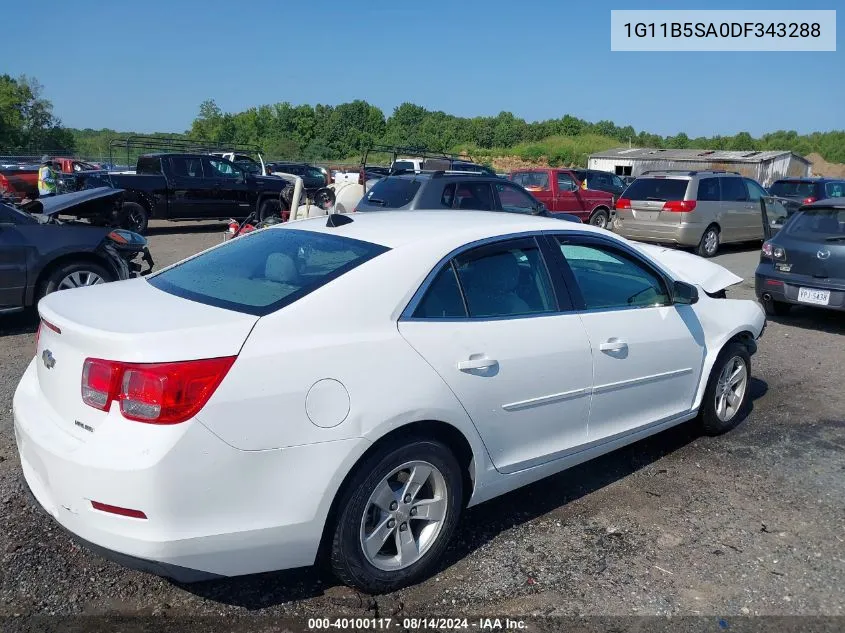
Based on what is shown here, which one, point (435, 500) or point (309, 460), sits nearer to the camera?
point (309, 460)

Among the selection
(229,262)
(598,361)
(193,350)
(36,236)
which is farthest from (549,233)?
(36,236)

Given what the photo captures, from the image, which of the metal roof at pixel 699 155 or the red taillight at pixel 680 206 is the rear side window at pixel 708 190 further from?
the metal roof at pixel 699 155

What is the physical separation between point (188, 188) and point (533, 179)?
8.28 meters

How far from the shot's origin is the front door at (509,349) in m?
3.15

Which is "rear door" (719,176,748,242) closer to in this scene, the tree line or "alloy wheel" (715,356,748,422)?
"alloy wheel" (715,356,748,422)

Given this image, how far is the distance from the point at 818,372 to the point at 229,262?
562cm

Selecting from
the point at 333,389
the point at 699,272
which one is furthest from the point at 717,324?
the point at 333,389

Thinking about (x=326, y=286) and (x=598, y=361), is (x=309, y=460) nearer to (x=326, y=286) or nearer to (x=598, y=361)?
(x=326, y=286)

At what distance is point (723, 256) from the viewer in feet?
49.4

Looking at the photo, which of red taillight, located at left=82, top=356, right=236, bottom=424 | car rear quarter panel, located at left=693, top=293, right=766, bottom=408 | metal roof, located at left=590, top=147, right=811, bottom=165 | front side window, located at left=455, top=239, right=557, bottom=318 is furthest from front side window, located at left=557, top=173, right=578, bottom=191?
metal roof, located at left=590, top=147, right=811, bottom=165

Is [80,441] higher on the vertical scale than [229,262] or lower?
lower

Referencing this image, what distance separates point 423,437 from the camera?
9.98 ft

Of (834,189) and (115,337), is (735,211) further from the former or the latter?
(115,337)

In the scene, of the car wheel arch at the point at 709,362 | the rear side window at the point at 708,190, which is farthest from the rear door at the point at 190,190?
the car wheel arch at the point at 709,362
